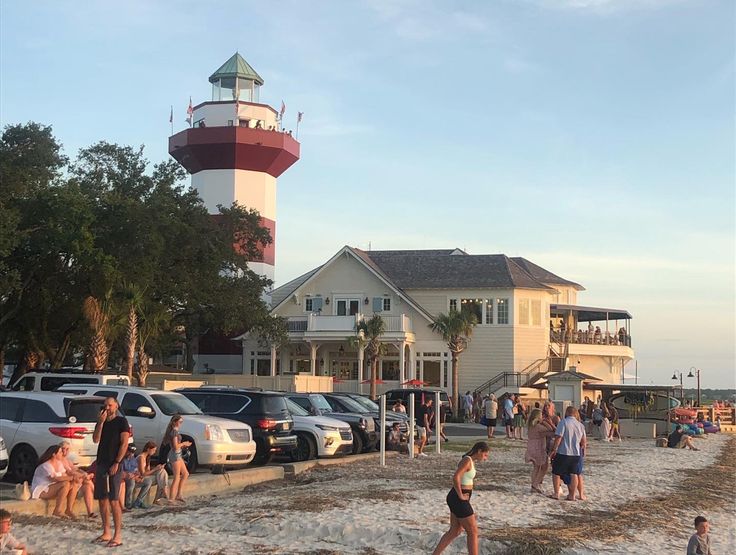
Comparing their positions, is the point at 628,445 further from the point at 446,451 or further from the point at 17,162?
the point at 17,162

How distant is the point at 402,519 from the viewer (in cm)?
1317

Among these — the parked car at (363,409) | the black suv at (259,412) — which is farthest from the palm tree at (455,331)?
the black suv at (259,412)

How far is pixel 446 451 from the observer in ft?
84.4

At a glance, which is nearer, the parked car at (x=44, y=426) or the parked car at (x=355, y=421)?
the parked car at (x=44, y=426)

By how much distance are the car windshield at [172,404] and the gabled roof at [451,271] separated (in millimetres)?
34460

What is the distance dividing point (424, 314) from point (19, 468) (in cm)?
3696

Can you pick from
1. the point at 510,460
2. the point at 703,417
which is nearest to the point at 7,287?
the point at 510,460

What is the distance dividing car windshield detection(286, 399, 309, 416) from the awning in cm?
3472

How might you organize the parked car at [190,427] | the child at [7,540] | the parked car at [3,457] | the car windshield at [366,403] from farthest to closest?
the car windshield at [366,403] → the parked car at [190,427] → the parked car at [3,457] → the child at [7,540]

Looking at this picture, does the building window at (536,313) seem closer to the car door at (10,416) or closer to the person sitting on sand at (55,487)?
the car door at (10,416)

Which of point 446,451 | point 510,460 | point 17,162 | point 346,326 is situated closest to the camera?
point 510,460

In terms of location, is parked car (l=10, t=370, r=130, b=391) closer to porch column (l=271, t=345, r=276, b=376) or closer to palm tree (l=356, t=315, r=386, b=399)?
palm tree (l=356, t=315, r=386, b=399)

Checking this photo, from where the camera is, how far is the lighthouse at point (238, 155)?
181 feet

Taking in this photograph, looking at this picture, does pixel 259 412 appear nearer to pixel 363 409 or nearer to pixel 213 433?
pixel 213 433
